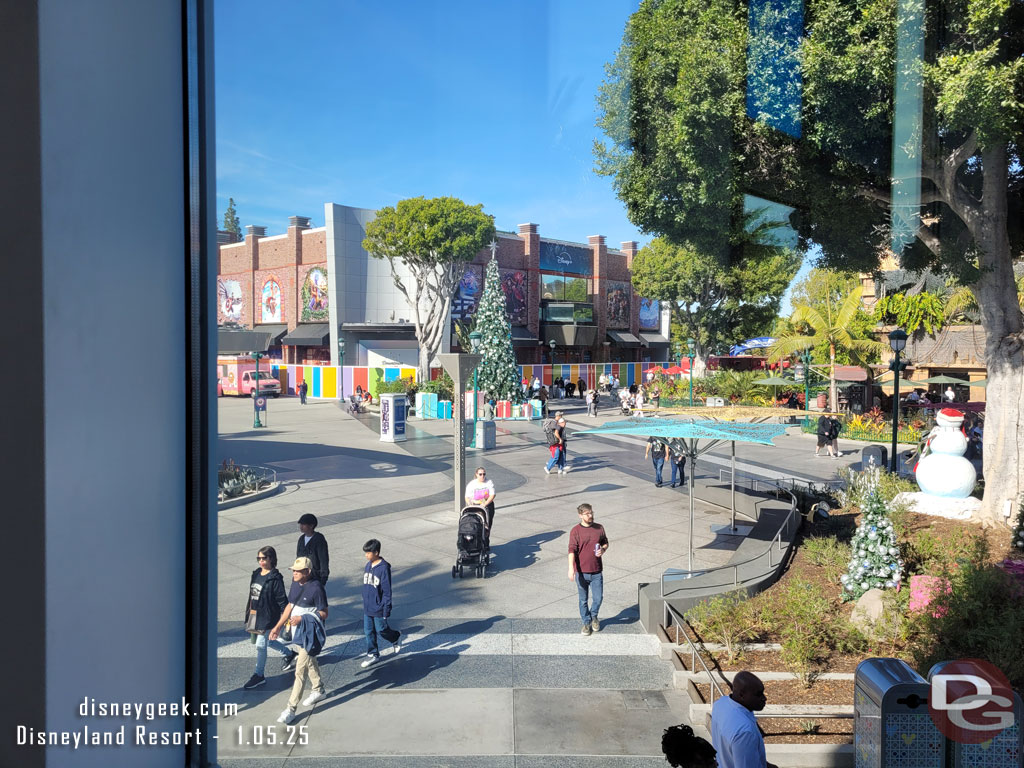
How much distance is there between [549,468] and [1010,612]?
39.0ft

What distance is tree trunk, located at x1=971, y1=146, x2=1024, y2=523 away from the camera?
9.55m

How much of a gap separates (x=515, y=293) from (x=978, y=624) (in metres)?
39.0

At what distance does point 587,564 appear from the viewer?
298 inches

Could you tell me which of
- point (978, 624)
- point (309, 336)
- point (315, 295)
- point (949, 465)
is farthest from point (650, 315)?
point (978, 624)

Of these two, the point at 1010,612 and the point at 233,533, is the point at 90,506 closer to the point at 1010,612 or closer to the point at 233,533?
the point at 1010,612

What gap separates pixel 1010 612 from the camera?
6.19 m

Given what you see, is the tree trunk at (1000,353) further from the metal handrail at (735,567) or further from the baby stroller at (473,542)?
the baby stroller at (473,542)

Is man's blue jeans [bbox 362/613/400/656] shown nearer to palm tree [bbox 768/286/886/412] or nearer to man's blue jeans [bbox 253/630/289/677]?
man's blue jeans [bbox 253/630/289/677]

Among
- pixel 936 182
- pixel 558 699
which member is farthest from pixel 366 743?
pixel 936 182

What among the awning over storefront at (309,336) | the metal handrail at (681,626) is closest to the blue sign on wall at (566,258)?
the awning over storefront at (309,336)

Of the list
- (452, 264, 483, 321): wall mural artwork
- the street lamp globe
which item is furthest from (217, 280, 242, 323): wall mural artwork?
(452, 264, 483, 321): wall mural artwork

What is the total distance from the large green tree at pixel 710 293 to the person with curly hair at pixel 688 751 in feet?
126

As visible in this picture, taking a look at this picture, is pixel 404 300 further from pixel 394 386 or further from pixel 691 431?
pixel 691 431

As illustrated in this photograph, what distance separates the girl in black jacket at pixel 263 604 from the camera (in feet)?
20.2
